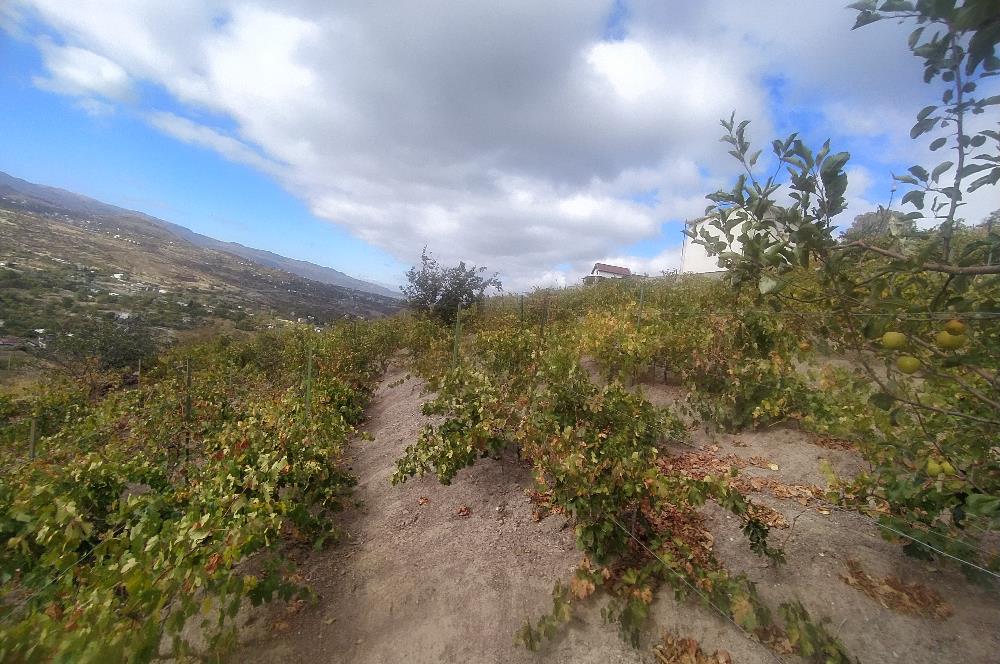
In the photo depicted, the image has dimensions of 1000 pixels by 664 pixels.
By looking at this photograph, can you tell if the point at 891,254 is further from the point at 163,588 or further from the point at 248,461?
the point at 248,461

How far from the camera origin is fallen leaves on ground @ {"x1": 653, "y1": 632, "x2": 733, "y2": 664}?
6.21 ft

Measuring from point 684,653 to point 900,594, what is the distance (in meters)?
1.19

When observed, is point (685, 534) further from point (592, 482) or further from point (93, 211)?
point (93, 211)

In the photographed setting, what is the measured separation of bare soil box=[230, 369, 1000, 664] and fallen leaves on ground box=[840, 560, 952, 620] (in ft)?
0.12

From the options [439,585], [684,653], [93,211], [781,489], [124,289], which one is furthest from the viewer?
[93,211]

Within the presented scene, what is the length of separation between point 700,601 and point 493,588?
114 cm

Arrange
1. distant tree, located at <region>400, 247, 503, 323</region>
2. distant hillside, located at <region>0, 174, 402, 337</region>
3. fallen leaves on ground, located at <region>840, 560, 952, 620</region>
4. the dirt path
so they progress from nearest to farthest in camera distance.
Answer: fallen leaves on ground, located at <region>840, 560, 952, 620</region> < the dirt path < distant tree, located at <region>400, 247, 503, 323</region> < distant hillside, located at <region>0, 174, 402, 337</region>

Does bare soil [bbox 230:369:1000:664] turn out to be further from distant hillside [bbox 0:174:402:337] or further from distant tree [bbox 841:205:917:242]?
distant hillside [bbox 0:174:402:337]

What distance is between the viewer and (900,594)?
212 centimetres

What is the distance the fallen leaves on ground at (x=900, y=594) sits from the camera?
6.61 ft

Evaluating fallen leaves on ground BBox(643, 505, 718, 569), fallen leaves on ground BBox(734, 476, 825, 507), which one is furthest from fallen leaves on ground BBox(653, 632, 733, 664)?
fallen leaves on ground BBox(734, 476, 825, 507)

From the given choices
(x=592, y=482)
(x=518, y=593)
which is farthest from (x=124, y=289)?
(x=592, y=482)

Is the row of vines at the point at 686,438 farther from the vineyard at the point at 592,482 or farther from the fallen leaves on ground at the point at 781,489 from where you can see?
the fallen leaves on ground at the point at 781,489

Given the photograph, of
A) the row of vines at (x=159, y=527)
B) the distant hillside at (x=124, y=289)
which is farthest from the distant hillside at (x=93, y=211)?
the row of vines at (x=159, y=527)
